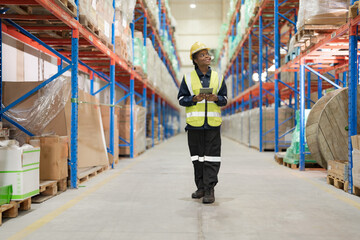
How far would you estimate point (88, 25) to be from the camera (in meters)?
5.65

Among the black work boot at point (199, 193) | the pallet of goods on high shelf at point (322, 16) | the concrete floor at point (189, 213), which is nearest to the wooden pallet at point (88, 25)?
the concrete floor at point (189, 213)

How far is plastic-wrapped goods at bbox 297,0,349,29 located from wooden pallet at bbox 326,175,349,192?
286cm

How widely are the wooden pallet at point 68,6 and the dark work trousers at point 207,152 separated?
231 cm

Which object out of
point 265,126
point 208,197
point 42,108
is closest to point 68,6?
point 42,108

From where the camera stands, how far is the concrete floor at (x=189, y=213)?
9.36ft

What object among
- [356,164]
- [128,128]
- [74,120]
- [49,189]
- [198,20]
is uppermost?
[198,20]

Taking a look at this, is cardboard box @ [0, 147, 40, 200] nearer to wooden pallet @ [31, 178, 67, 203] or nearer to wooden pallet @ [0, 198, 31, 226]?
wooden pallet @ [0, 198, 31, 226]

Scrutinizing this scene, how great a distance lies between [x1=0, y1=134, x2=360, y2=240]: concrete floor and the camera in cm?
285

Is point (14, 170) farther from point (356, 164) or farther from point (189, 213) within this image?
point (356, 164)

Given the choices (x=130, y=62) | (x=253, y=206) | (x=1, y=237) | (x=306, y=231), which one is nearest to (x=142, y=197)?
(x=253, y=206)

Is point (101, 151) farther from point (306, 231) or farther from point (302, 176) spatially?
point (306, 231)

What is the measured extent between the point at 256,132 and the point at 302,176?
19.4ft

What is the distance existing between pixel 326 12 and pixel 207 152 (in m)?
4.00

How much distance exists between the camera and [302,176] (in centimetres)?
611
